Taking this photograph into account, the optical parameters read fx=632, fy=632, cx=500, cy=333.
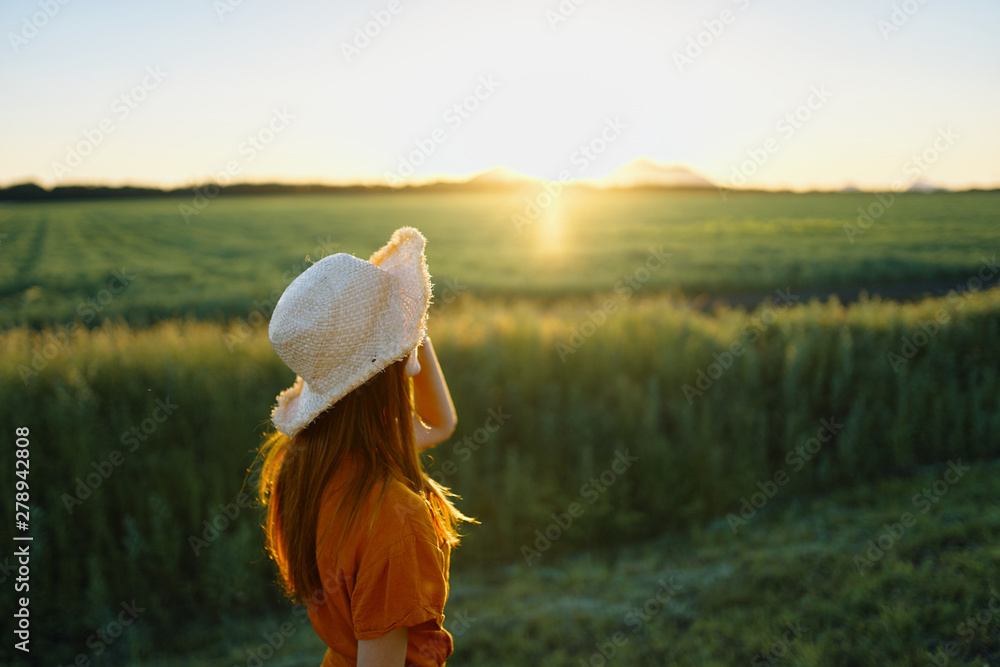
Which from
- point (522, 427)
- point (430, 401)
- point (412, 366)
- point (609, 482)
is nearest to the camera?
point (412, 366)

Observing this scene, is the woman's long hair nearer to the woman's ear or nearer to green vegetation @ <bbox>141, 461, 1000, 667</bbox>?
the woman's ear

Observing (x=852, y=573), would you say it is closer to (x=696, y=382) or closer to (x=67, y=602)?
(x=696, y=382)

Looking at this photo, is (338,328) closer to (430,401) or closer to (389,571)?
(389,571)

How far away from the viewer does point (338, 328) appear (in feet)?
5.42

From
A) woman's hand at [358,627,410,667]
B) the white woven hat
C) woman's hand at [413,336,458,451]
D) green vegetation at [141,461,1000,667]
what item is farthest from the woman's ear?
green vegetation at [141,461,1000,667]

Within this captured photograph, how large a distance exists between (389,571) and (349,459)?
0.33 m

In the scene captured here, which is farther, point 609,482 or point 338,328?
point 609,482

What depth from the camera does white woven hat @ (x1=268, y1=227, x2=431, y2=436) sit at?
1.65 meters

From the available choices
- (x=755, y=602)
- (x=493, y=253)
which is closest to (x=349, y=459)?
(x=755, y=602)

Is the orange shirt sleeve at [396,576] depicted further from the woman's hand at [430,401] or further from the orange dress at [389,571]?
the woman's hand at [430,401]

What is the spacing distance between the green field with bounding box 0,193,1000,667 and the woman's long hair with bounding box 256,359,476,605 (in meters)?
2.81

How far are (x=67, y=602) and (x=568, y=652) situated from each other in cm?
415

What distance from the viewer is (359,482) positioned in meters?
1.70

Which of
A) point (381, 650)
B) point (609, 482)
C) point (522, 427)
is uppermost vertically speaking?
point (381, 650)
